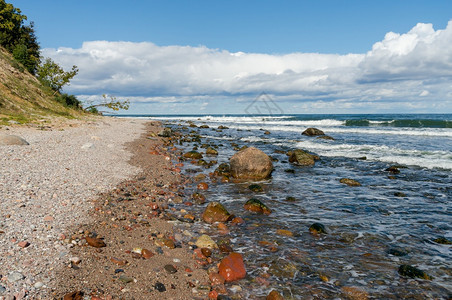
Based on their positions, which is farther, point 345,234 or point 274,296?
point 345,234

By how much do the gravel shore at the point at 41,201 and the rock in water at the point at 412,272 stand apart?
253 inches

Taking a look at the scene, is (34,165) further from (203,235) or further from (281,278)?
(281,278)

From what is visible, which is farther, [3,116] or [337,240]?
[3,116]

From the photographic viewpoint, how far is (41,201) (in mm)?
6773

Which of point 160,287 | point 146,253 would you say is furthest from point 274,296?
point 146,253

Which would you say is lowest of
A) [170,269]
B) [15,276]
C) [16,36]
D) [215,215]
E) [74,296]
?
[170,269]

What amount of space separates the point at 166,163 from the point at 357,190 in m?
10.1

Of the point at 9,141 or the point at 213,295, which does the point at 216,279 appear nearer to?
the point at 213,295

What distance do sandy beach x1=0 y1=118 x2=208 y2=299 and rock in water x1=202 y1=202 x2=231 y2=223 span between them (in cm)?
124

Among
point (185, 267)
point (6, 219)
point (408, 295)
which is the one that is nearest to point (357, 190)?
point (408, 295)

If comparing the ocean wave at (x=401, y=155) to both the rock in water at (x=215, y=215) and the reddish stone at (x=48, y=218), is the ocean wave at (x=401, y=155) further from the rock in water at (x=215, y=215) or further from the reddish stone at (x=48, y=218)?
the reddish stone at (x=48, y=218)

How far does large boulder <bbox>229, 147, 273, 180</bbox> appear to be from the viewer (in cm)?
1355

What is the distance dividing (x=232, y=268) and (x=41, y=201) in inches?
207

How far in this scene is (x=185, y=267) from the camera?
5.37 metres
